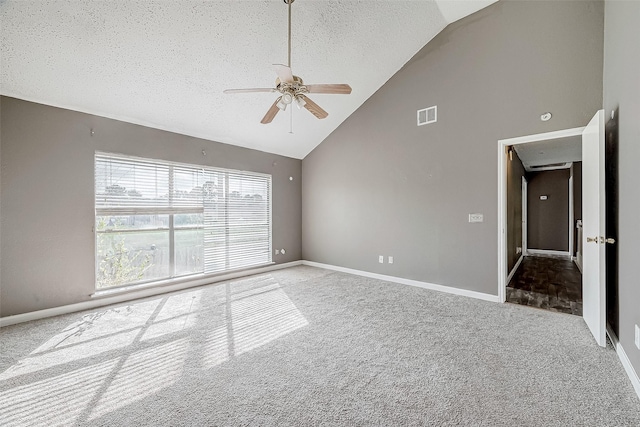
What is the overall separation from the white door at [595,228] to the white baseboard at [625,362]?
0.36 feet

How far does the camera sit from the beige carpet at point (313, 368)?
1647 millimetres

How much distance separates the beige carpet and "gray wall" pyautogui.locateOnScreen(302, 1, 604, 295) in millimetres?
1023

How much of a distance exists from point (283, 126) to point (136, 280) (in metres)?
3.39

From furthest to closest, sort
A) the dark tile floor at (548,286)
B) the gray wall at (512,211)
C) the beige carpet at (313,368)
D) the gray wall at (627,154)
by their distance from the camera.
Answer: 1. the gray wall at (512,211)
2. the dark tile floor at (548,286)
3. the gray wall at (627,154)
4. the beige carpet at (313,368)

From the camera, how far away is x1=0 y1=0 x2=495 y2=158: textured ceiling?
8.52 ft

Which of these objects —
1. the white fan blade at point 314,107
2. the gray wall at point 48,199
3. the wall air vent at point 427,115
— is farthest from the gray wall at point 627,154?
the gray wall at point 48,199

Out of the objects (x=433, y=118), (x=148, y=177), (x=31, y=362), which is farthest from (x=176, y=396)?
(x=433, y=118)

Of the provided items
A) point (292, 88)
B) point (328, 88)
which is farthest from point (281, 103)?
point (328, 88)

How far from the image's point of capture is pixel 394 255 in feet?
15.4

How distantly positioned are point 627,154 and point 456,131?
2.02m

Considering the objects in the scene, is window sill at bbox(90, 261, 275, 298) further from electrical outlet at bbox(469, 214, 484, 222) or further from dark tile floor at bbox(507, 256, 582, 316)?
dark tile floor at bbox(507, 256, 582, 316)

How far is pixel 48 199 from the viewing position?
10.7 feet

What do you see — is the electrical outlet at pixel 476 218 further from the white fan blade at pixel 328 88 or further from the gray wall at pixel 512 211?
the white fan blade at pixel 328 88

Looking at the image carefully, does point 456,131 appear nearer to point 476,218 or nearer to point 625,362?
point 476,218
